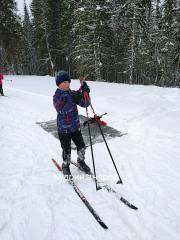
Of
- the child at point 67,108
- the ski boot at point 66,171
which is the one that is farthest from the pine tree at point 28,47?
the ski boot at point 66,171

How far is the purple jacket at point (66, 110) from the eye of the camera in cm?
471

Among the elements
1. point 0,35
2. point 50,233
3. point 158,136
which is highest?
point 0,35

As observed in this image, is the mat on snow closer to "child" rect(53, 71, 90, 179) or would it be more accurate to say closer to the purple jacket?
"child" rect(53, 71, 90, 179)

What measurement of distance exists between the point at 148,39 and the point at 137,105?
22.6 meters

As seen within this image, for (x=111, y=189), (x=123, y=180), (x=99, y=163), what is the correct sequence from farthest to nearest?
1. (x=99, y=163)
2. (x=123, y=180)
3. (x=111, y=189)

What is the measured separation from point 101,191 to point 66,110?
1.79 meters

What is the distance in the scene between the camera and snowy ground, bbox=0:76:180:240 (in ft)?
12.1

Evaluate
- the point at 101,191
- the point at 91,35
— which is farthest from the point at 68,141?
the point at 91,35

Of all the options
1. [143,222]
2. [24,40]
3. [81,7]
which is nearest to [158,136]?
[143,222]

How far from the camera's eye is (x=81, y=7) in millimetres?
23266

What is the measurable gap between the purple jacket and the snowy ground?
49.5 inches

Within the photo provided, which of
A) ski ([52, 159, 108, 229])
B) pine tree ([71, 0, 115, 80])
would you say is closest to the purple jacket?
ski ([52, 159, 108, 229])

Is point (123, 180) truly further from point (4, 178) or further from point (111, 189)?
point (4, 178)

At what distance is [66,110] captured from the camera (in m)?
4.81
